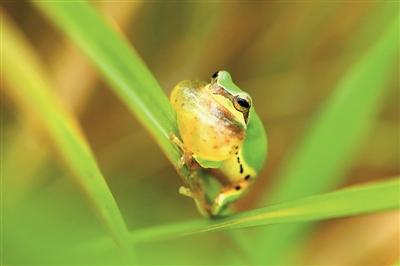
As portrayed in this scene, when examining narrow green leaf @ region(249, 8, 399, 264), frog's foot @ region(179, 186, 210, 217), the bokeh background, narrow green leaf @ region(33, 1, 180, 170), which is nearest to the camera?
narrow green leaf @ region(33, 1, 180, 170)

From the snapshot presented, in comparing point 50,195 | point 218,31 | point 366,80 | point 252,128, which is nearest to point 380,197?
point 252,128

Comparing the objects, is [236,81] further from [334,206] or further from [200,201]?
[334,206]

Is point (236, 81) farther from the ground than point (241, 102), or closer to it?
farther from the ground

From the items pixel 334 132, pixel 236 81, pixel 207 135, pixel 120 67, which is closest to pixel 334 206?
pixel 207 135

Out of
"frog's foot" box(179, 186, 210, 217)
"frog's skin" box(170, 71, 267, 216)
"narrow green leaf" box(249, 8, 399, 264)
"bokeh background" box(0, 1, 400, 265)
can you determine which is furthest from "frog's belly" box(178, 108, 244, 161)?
"bokeh background" box(0, 1, 400, 265)

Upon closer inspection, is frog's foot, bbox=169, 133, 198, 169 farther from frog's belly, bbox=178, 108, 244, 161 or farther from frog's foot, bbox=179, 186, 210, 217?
frog's foot, bbox=179, 186, 210, 217

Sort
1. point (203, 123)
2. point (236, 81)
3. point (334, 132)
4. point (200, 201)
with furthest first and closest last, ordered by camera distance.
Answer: point (236, 81) → point (334, 132) → point (200, 201) → point (203, 123)

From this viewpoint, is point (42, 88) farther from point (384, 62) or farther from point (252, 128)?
point (384, 62)
